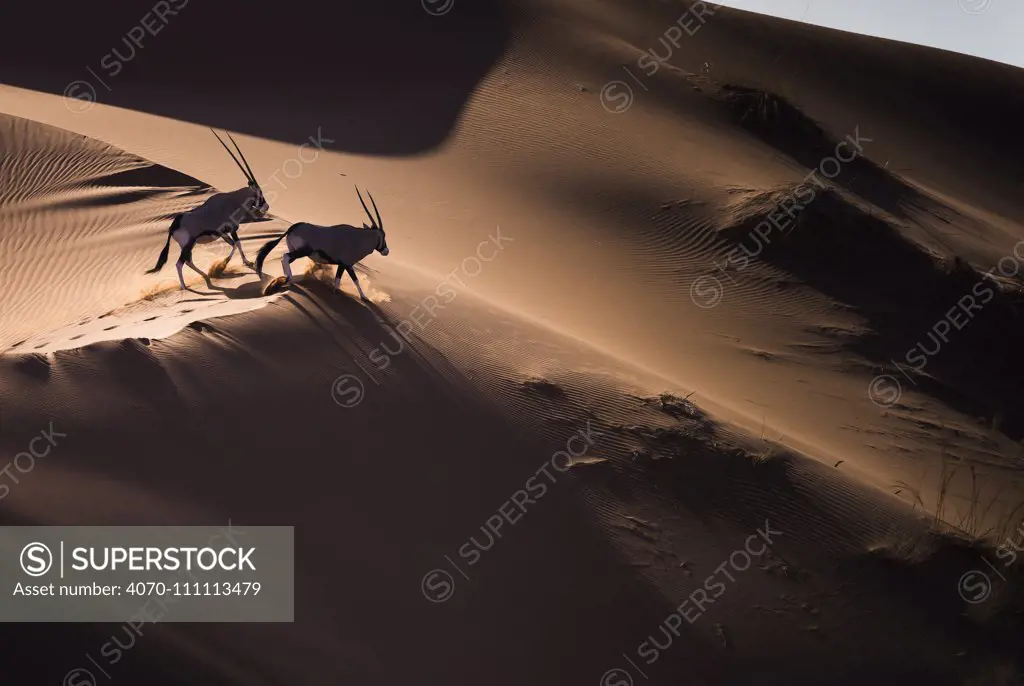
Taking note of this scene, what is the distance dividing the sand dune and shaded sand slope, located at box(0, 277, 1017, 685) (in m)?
0.02

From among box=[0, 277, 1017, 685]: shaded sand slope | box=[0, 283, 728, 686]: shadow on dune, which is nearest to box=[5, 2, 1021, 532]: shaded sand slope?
box=[0, 277, 1017, 685]: shaded sand slope

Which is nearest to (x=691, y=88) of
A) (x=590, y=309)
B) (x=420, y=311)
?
(x=590, y=309)

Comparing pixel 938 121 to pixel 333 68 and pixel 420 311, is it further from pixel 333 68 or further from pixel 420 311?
pixel 420 311

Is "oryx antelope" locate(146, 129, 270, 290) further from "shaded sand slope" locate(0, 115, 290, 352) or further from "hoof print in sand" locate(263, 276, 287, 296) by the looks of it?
"hoof print in sand" locate(263, 276, 287, 296)

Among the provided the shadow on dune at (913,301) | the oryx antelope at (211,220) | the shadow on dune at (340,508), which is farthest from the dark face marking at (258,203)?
the shadow on dune at (913,301)

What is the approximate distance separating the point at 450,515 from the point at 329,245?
8.58ft

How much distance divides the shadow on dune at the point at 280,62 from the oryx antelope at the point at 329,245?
22.8ft

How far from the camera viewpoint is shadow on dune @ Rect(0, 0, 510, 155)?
48.6 ft

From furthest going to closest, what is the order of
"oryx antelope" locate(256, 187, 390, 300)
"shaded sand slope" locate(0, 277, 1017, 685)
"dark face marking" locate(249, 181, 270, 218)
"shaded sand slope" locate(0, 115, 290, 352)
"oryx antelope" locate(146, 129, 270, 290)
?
"dark face marking" locate(249, 181, 270, 218) < "oryx antelope" locate(146, 129, 270, 290) < "shaded sand slope" locate(0, 115, 290, 352) < "oryx antelope" locate(256, 187, 390, 300) < "shaded sand slope" locate(0, 277, 1017, 685)

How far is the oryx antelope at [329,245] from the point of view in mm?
6711

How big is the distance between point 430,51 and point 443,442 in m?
12.7

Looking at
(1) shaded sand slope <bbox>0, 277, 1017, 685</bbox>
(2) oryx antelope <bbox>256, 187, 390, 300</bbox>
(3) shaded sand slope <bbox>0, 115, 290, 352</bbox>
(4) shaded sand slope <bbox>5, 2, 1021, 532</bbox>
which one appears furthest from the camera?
(4) shaded sand slope <bbox>5, 2, 1021, 532</bbox>

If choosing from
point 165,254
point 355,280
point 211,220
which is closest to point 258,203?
point 211,220

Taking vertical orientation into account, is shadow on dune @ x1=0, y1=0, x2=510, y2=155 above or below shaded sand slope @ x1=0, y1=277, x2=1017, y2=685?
above
